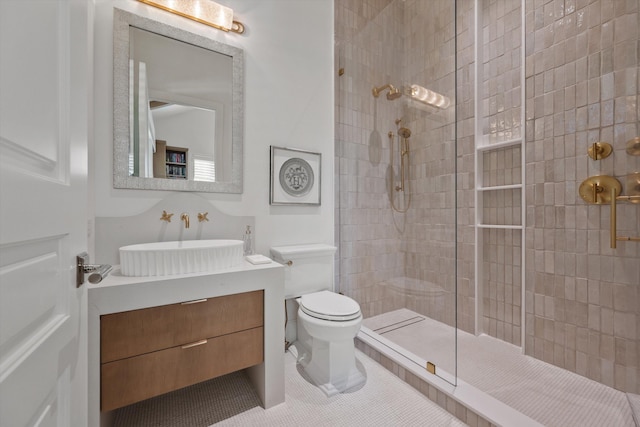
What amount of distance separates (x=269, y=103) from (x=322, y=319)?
157cm

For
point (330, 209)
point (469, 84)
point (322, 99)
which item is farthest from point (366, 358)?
point (469, 84)

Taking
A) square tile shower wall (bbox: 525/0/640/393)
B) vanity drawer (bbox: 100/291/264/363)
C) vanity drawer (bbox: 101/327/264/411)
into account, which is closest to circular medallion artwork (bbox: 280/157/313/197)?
vanity drawer (bbox: 100/291/264/363)

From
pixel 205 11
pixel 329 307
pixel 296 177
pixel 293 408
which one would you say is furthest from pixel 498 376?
pixel 205 11

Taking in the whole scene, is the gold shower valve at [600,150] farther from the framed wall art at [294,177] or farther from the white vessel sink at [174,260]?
the white vessel sink at [174,260]

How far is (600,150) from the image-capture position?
1.56 metres

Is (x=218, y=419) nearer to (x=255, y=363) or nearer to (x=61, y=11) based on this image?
(x=255, y=363)

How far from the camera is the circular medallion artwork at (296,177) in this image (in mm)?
2043

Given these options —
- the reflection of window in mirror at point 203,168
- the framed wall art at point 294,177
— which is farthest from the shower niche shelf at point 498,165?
the reflection of window in mirror at point 203,168

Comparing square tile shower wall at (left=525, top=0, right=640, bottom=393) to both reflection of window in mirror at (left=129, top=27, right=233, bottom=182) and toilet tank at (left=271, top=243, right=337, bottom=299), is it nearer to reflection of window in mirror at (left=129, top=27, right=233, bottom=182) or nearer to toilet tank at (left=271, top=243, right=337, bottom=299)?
toilet tank at (left=271, top=243, right=337, bottom=299)

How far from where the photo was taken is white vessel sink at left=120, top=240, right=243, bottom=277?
4.07ft

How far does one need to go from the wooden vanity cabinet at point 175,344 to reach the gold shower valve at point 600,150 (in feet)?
6.95

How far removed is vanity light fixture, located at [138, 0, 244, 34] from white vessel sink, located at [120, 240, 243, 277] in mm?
1482

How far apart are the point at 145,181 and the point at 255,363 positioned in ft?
4.01

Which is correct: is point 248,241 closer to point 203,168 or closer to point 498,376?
point 203,168
